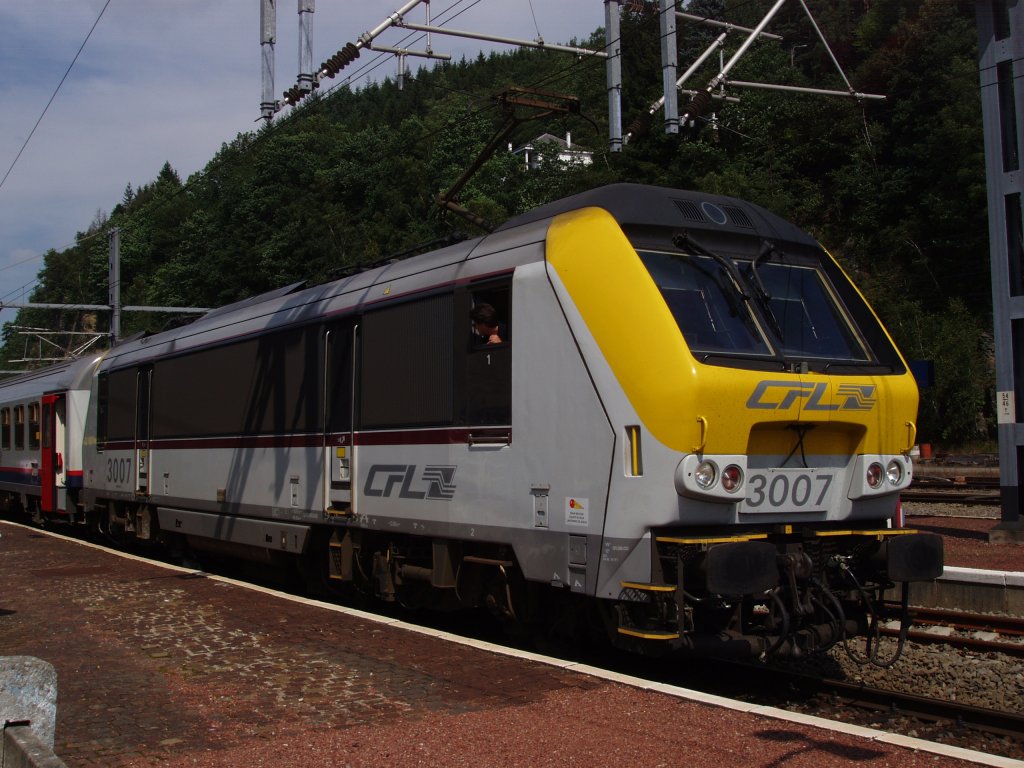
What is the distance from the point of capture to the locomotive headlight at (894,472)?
7.49 m

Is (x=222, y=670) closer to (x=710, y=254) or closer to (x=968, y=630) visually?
(x=710, y=254)

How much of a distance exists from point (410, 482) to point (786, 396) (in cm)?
355

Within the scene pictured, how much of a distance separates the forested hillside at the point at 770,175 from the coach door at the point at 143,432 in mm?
9393

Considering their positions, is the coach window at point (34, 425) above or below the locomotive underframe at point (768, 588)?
above

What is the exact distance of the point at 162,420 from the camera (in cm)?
1491

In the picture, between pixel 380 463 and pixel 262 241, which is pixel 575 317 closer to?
pixel 380 463

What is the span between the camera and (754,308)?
7.37 metres

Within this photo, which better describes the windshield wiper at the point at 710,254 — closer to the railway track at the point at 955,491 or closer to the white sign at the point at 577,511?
the white sign at the point at 577,511

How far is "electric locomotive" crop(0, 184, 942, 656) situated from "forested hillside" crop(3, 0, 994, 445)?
15581mm

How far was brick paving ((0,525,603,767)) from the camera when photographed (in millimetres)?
6035

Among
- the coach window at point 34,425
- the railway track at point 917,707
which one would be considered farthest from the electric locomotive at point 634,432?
the coach window at point 34,425

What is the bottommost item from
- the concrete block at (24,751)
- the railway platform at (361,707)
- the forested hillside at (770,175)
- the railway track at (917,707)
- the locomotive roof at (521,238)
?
the railway track at (917,707)

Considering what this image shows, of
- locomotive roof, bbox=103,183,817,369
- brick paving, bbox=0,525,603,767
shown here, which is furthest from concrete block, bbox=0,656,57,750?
locomotive roof, bbox=103,183,817,369

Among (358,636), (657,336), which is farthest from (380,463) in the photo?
(657,336)
